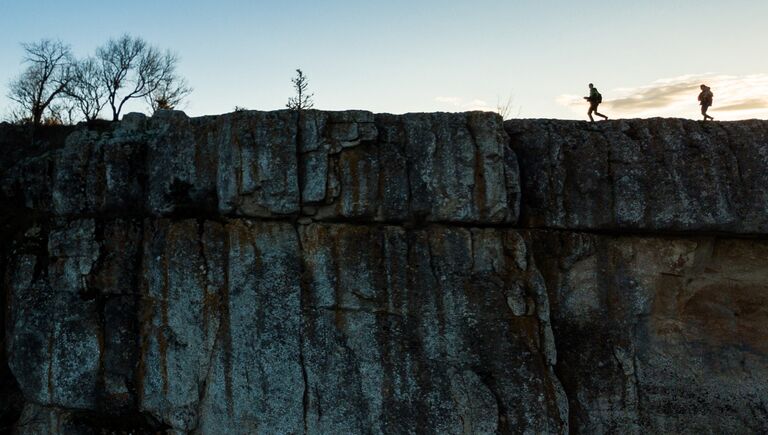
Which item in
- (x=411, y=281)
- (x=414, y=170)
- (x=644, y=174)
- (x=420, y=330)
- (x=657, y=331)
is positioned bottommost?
(x=657, y=331)

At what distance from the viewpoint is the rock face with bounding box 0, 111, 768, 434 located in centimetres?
1075

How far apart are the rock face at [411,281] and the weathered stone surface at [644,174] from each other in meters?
0.04

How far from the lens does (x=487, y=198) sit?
35.3ft

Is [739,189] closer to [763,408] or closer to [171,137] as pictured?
[763,408]

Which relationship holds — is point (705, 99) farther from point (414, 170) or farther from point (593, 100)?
point (414, 170)

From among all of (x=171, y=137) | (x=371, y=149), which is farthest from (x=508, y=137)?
(x=171, y=137)

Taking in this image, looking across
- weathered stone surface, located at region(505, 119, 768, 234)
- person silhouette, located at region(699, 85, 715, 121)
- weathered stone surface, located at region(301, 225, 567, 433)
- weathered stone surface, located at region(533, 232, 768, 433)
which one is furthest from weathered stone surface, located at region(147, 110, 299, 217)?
person silhouette, located at region(699, 85, 715, 121)

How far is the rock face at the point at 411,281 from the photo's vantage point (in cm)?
1075

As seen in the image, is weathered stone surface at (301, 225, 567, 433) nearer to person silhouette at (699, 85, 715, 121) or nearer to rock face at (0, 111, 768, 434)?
rock face at (0, 111, 768, 434)

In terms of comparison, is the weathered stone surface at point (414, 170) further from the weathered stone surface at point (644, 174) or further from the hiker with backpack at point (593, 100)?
the hiker with backpack at point (593, 100)

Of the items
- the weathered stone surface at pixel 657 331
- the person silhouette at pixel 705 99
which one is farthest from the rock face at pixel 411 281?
the person silhouette at pixel 705 99

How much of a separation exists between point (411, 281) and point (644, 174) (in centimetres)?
518

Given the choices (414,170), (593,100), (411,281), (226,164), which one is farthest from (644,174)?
(226,164)

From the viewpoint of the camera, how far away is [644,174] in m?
11.0
